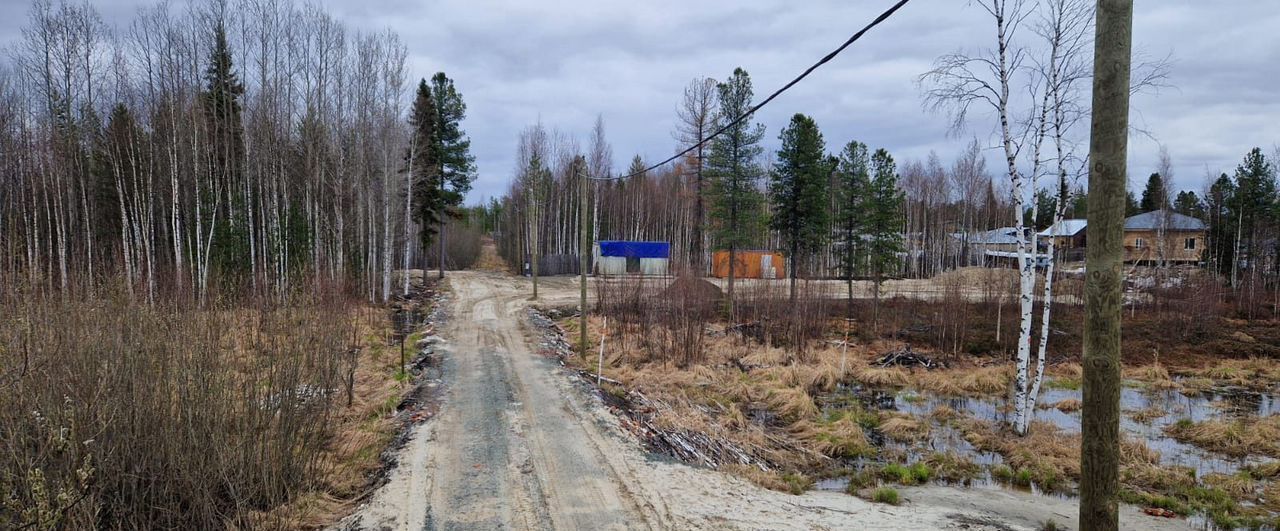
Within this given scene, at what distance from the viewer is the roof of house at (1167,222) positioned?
4678cm

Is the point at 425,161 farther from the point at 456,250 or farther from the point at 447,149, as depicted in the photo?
the point at 456,250

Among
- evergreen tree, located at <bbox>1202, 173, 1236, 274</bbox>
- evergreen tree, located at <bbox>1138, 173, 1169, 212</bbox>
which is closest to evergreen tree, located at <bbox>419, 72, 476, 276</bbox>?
evergreen tree, located at <bbox>1202, 173, 1236, 274</bbox>

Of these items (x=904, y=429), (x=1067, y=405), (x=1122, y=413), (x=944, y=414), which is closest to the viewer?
(x=904, y=429)

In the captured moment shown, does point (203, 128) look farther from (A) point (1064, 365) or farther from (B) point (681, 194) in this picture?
(B) point (681, 194)

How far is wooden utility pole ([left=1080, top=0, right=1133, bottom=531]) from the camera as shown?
131 inches

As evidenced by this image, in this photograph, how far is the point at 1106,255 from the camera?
3.35 meters

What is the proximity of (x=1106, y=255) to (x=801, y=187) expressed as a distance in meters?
24.2

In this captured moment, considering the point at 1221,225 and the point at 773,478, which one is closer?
the point at 773,478

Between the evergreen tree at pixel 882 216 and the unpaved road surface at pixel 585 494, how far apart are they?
67.8 ft

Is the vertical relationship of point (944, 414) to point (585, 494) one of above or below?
below

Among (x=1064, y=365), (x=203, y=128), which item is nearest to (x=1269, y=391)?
(x=1064, y=365)

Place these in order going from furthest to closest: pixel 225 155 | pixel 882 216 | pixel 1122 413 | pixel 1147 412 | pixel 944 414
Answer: pixel 882 216, pixel 225 155, pixel 1122 413, pixel 1147 412, pixel 944 414

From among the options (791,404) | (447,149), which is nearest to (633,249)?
(447,149)

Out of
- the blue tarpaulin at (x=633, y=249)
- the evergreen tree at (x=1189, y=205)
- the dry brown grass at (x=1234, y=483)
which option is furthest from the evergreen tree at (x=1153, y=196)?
the dry brown grass at (x=1234, y=483)
